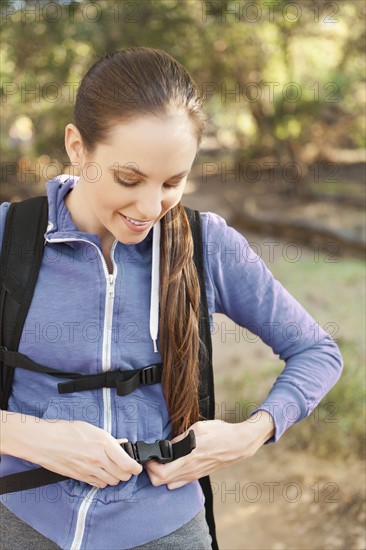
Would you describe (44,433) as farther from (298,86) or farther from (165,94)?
(298,86)

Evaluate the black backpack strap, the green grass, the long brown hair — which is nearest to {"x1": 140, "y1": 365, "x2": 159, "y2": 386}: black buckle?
the long brown hair

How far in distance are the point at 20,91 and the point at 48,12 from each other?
1.19 m

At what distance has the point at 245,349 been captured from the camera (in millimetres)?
4809

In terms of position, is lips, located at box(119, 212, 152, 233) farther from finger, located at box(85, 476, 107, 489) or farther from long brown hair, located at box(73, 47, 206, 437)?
finger, located at box(85, 476, 107, 489)

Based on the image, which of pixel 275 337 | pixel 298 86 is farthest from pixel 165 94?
pixel 298 86

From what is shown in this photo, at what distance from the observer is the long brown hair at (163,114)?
1298mm

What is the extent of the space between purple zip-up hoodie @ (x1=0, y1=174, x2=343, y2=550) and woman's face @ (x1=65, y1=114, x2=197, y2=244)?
0.10 metres

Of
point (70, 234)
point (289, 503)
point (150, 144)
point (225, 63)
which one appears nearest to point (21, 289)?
point (70, 234)

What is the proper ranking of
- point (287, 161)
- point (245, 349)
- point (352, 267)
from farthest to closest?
point (287, 161) → point (352, 267) → point (245, 349)

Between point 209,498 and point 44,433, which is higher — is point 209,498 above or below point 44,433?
below

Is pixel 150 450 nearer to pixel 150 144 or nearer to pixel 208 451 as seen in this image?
pixel 208 451

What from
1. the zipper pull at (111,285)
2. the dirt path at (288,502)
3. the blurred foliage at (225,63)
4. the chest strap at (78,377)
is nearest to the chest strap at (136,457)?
the chest strap at (78,377)

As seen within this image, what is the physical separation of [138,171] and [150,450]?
1.65ft

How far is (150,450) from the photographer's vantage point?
1.32 metres
